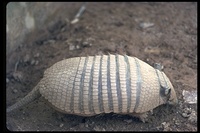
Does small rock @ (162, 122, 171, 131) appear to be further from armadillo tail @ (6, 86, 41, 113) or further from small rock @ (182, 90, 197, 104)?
armadillo tail @ (6, 86, 41, 113)

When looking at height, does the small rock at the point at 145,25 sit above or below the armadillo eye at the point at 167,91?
above

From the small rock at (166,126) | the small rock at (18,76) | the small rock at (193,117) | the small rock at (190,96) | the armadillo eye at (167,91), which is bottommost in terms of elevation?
the small rock at (166,126)

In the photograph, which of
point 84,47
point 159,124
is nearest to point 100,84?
point 159,124

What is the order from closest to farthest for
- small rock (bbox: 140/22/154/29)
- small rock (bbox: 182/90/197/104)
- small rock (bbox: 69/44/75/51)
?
small rock (bbox: 182/90/197/104)
small rock (bbox: 69/44/75/51)
small rock (bbox: 140/22/154/29)

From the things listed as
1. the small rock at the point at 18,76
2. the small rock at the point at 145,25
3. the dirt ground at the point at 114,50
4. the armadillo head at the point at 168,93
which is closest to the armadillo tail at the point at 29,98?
the dirt ground at the point at 114,50

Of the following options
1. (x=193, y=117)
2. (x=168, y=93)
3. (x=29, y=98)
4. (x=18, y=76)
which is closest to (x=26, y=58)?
(x=18, y=76)

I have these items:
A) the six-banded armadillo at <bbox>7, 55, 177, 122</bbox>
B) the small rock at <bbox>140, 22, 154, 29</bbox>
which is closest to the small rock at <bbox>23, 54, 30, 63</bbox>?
the six-banded armadillo at <bbox>7, 55, 177, 122</bbox>

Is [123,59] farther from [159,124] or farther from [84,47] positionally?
[84,47]

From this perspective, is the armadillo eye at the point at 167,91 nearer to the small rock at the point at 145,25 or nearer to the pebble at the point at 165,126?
the pebble at the point at 165,126
